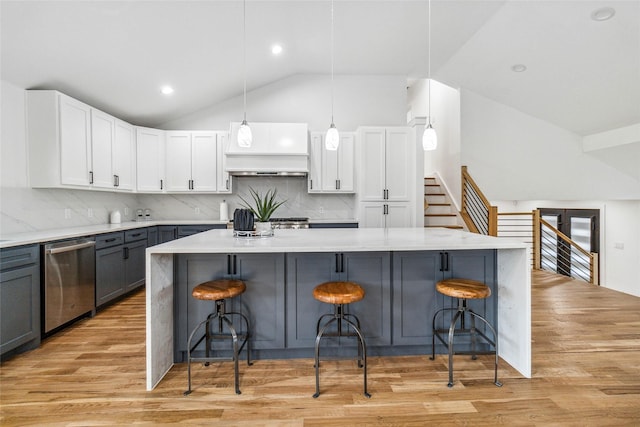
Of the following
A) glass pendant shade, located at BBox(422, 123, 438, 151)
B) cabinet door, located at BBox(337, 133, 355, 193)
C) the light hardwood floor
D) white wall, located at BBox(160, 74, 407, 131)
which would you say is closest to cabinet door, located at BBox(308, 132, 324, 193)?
cabinet door, located at BBox(337, 133, 355, 193)

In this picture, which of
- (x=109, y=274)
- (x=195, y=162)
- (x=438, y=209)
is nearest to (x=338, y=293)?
(x=109, y=274)

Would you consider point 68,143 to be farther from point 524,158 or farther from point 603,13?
point 524,158

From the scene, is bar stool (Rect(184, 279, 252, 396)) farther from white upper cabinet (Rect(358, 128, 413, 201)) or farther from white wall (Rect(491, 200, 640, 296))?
white wall (Rect(491, 200, 640, 296))

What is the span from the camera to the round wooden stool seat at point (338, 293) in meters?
1.90

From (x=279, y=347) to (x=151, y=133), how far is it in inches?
160

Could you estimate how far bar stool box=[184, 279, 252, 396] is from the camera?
1.93m

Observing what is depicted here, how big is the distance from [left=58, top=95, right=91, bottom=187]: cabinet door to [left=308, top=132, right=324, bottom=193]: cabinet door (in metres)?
2.90

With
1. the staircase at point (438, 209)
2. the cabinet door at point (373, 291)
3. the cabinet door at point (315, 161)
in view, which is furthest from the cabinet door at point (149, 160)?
the staircase at point (438, 209)

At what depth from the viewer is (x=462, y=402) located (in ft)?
6.04

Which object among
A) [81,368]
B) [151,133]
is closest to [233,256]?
[81,368]

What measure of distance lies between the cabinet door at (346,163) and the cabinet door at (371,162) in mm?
229

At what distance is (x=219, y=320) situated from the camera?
2.29 metres

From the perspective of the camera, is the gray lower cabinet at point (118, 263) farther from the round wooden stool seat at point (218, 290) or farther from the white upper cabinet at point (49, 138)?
the round wooden stool seat at point (218, 290)

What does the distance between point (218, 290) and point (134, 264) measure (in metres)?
2.70
